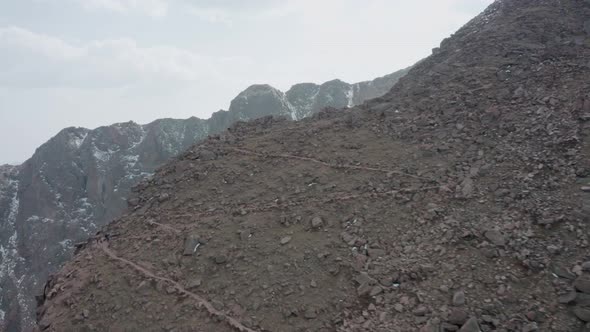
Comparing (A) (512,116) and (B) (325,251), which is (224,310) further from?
(A) (512,116)

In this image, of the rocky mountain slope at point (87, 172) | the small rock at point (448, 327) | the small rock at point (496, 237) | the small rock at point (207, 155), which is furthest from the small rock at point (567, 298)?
the rocky mountain slope at point (87, 172)

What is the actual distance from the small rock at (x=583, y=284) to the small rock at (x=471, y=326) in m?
2.14

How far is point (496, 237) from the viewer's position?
30.5 feet

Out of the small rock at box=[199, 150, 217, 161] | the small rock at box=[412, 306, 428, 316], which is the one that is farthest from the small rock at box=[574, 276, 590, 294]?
the small rock at box=[199, 150, 217, 161]

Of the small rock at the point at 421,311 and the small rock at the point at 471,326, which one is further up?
the small rock at the point at 421,311

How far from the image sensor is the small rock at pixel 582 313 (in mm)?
7359

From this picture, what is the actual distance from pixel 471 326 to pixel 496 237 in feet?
8.32

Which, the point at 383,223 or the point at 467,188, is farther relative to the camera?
the point at 467,188

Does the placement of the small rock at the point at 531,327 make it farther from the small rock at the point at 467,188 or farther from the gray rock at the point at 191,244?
the gray rock at the point at 191,244

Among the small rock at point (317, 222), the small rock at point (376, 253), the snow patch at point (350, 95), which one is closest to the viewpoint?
the small rock at point (376, 253)

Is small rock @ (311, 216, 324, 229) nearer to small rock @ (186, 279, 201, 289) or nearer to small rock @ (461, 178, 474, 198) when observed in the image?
small rock @ (186, 279, 201, 289)

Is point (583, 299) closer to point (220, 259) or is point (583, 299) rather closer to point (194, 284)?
point (220, 259)

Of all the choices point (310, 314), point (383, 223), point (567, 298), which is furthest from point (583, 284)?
point (310, 314)

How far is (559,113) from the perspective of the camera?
12.1m
